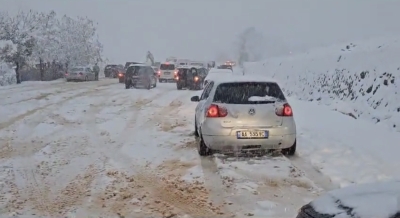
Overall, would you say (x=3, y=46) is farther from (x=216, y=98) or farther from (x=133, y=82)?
(x=216, y=98)

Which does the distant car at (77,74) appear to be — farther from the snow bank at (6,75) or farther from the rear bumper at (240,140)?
the rear bumper at (240,140)

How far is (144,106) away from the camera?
19.6 m

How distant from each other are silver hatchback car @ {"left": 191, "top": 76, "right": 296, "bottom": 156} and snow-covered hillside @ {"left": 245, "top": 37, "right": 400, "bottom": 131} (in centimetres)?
460

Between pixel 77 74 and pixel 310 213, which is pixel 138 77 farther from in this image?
pixel 310 213

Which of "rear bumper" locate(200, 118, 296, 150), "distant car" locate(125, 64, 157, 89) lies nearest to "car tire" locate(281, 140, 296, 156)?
"rear bumper" locate(200, 118, 296, 150)

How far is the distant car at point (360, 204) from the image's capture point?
2.71 metres

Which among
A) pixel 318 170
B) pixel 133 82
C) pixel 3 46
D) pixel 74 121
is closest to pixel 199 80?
pixel 133 82

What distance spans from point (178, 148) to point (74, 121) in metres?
5.77

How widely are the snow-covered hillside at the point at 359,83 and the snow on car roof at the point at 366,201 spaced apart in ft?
31.2

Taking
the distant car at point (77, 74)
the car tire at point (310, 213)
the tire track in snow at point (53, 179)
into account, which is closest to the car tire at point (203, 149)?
the tire track in snow at point (53, 179)

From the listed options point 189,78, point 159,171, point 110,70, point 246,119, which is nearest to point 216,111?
point 246,119

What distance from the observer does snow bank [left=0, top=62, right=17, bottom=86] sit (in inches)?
1464

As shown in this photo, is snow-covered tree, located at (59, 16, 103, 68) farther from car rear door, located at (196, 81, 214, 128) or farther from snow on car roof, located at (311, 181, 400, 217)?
snow on car roof, located at (311, 181, 400, 217)

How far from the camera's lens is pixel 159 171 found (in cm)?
805
